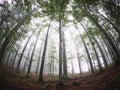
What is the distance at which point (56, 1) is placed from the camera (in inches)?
463

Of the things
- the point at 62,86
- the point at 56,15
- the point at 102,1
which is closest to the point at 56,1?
the point at 56,15

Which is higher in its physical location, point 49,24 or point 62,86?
point 49,24

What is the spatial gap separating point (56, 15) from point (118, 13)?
23.6ft

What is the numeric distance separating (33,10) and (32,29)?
810 cm

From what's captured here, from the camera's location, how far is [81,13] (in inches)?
516

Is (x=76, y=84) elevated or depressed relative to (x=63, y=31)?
depressed

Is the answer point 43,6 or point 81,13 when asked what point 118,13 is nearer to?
point 81,13

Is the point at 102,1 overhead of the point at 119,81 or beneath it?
overhead

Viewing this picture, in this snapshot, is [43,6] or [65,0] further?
[43,6]

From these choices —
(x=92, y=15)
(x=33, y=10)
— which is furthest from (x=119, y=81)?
(x=33, y=10)

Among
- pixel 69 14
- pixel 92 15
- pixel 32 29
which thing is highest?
pixel 32 29

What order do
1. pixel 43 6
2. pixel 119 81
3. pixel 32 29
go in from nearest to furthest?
1. pixel 119 81
2. pixel 43 6
3. pixel 32 29

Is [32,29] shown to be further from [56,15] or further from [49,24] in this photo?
[56,15]

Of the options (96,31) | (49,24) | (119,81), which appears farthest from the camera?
(49,24)
